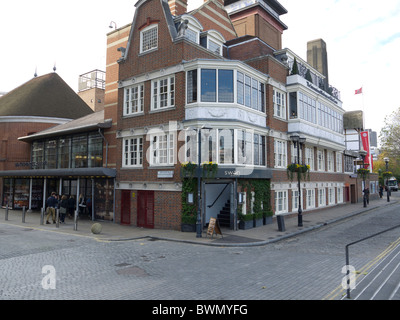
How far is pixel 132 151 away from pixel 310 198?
1539 cm

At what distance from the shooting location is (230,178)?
657 inches

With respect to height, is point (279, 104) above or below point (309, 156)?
above

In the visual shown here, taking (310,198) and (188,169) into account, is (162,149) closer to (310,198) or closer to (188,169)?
(188,169)

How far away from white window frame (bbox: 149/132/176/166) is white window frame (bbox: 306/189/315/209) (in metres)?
13.4

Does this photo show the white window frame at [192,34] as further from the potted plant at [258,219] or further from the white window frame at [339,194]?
the white window frame at [339,194]

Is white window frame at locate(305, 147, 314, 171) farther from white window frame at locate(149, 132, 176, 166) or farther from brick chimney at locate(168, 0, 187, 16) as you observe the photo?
brick chimney at locate(168, 0, 187, 16)

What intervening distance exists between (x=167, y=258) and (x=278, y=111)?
47.9 feet

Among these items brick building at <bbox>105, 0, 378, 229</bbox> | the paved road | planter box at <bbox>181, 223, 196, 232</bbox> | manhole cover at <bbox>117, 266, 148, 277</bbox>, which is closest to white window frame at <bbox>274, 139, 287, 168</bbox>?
brick building at <bbox>105, 0, 378, 229</bbox>

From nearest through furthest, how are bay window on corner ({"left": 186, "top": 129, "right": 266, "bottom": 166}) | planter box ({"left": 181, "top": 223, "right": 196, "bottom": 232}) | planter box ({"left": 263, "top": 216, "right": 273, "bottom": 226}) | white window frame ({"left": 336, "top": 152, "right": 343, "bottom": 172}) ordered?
planter box ({"left": 181, "top": 223, "right": 196, "bottom": 232}) < bay window on corner ({"left": 186, "top": 129, "right": 266, "bottom": 166}) < planter box ({"left": 263, "top": 216, "right": 273, "bottom": 226}) < white window frame ({"left": 336, "top": 152, "right": 343, "bottom": 172})

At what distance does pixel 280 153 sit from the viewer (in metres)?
21.6

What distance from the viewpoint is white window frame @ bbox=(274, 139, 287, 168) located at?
2103 cm

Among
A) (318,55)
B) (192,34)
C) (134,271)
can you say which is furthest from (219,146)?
(318,55)

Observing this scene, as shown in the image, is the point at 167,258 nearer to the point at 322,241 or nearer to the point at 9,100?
the point at 322,241

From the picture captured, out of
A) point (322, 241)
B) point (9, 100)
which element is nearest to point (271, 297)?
point (322, 241)
